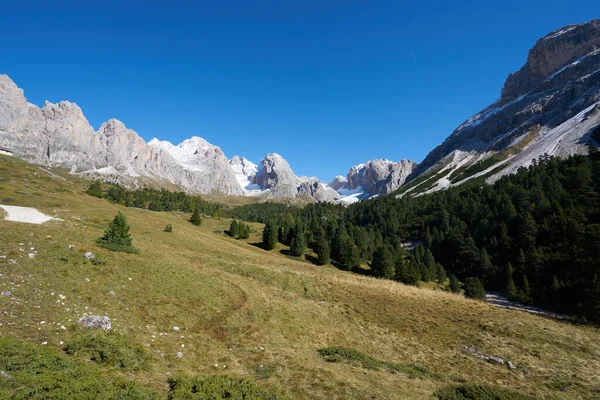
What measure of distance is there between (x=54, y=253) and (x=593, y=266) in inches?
3040

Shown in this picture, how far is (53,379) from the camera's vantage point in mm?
9406

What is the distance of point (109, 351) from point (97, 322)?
3084 mm

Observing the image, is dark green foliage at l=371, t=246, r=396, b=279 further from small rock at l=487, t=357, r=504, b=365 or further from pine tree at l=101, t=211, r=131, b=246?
pine tree at l=101, t=211, r=131, b=246

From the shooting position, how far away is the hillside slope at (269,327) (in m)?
14.3

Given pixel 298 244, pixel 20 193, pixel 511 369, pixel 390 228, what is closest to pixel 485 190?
pixel 390 228

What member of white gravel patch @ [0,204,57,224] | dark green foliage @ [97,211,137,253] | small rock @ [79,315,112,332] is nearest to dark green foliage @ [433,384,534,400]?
small rock @ [79,315,112,332]

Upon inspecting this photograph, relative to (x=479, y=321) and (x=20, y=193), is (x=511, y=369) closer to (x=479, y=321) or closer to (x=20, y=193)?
(x=479, y=321)

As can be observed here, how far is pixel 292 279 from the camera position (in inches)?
1490

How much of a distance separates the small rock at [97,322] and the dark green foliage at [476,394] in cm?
1749

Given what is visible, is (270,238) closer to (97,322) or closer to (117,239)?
(117,239)

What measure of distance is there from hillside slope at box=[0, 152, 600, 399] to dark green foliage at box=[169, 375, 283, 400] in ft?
3.03

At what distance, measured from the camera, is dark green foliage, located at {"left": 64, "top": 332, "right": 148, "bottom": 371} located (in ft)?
40.7

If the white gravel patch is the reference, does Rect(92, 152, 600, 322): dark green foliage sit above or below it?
above

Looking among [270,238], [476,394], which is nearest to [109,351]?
[476,394]
